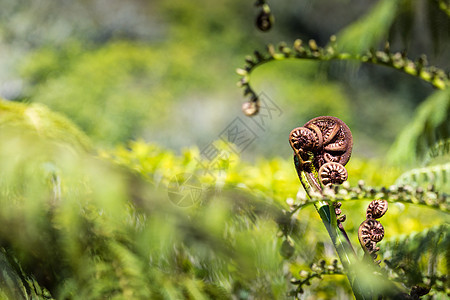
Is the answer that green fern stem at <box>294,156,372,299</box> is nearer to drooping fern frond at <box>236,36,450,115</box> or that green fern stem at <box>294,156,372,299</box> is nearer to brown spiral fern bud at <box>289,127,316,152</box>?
brown spiral fern bud at <box>289,127,316,152</box>

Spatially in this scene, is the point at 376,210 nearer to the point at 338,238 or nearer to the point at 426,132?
the point at 338,238

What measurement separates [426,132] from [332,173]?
61 centimetres

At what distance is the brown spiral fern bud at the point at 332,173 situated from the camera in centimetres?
50

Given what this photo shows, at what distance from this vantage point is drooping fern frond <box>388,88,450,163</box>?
0.99m

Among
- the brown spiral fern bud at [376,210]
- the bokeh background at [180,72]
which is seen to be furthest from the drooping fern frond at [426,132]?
the bokeh background at [180,72]

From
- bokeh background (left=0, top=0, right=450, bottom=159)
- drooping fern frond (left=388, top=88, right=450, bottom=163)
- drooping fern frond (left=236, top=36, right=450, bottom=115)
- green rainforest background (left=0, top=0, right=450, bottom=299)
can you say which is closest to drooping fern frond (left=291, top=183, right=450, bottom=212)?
green rainforest background (left=0, top=0, right=450, bottom=299)

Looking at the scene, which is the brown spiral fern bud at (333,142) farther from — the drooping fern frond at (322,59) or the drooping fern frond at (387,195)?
the drooping fern frond at (322,59)

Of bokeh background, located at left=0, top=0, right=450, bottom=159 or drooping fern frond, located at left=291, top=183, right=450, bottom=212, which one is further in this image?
bokeh background, located at left=0, top=0, right=450, bottom=159

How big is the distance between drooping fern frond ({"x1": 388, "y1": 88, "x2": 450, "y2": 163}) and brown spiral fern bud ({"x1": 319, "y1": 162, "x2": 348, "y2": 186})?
1.77 feet

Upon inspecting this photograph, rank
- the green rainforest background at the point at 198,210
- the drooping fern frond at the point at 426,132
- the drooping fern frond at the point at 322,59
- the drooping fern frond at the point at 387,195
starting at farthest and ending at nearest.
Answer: the drooping fern frond at the point at 426,132 → the drooping fern frond at the point at 322,59 → the green rainforest background at the point at 198,210 → the drooping fern frond at the point at 387,195

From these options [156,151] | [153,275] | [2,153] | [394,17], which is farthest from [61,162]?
[394,17]

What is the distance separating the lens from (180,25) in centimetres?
447

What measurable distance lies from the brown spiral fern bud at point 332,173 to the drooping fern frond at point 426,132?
21.3 inches

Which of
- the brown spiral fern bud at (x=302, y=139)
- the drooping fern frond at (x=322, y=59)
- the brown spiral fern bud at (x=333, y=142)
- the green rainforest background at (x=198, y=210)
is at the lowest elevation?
the green rainforest background at (x=198, y=210)
